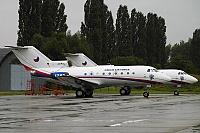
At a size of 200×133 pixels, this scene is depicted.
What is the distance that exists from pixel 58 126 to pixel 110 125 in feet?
5.13

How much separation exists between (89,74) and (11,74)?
22072 millimetres

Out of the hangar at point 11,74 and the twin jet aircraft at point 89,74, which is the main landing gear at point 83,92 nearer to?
the twin jet aircraft at point 89,74

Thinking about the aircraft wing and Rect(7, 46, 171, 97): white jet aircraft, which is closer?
the aircraft wing

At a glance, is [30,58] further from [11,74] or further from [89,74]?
[11,74]

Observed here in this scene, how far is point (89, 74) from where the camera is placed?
141 feet

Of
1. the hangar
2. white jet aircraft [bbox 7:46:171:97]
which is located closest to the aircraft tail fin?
white jet aircraft [bbox 7:46:171:97]

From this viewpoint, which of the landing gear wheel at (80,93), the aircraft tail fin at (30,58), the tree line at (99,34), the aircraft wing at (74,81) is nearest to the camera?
the aircraft wing at (74,81)

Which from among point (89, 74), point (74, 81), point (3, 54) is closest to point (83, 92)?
point (74, 81)

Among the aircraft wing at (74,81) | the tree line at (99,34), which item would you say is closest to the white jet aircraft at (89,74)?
the aircraft wing at (74,81)

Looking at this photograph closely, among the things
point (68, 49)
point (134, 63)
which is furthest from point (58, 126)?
point (134, 63)

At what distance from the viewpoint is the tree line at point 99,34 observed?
66.8 metres

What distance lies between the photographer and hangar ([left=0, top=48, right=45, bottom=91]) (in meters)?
62.1

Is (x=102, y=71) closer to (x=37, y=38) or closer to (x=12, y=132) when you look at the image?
(x=37, y=38)

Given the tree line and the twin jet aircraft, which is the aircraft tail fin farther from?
the tree line
